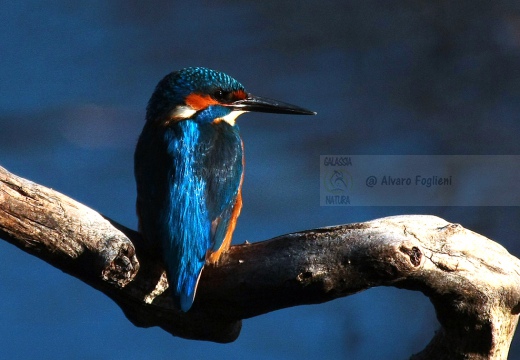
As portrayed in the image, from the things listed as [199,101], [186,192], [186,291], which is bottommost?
[186,291]

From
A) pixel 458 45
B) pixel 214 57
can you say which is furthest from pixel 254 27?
pixel 458 45

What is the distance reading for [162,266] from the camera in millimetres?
2387

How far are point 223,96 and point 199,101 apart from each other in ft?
0.22

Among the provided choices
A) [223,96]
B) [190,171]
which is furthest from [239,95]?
[190,171]

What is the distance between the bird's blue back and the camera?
2373 mm

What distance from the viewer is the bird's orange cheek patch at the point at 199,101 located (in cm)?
277

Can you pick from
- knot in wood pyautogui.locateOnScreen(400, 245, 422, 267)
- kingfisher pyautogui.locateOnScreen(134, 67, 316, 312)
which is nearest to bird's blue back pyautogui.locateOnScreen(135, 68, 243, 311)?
kingfisher pyautogui.locateOnScreen(134, 67, 316, 312)

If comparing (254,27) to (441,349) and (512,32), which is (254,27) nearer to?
(512,32)

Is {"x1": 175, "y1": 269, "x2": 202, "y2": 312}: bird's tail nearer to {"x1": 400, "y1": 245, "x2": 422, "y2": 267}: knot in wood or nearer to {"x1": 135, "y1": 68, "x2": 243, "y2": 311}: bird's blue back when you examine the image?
{"x1": 135, "y1": 68, "x2": 243, "y2": 311}: bird's blue back

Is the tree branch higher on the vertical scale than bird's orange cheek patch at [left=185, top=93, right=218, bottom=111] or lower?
lower

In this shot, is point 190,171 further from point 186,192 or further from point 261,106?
point 261,106

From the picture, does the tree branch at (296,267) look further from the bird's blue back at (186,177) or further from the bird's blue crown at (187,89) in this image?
the bird's blue crown at (187,89)

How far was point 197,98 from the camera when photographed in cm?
278

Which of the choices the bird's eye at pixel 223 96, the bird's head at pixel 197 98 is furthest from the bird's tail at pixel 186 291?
the bird's eye at pixel 223 96
